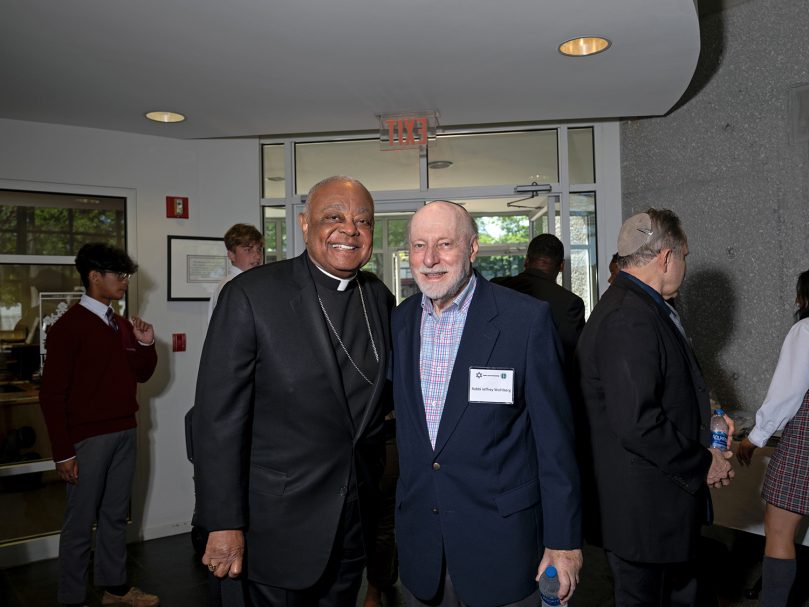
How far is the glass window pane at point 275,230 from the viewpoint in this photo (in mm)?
5094

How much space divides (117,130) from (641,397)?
4151 millimetres

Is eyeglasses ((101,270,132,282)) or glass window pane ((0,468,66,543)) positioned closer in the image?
eyeglasses ((101,270,132,282))

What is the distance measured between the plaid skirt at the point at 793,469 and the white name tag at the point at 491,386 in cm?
174

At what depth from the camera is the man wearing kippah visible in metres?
1.97

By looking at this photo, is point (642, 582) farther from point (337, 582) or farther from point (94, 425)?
point (94, 425)

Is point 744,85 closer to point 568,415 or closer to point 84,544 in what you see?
point 568,415

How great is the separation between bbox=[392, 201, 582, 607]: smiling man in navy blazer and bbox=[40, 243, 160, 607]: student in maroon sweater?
7.00 ft

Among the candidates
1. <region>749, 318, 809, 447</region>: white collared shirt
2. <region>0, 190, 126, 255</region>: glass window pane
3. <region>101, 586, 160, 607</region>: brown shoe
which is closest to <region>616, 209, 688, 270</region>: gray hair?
<region>749, 318, 809, 447</region>: white collared shirt

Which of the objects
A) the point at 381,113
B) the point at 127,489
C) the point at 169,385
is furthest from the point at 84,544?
the point at 381,113

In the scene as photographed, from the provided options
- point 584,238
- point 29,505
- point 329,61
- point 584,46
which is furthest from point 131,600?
point 584,238

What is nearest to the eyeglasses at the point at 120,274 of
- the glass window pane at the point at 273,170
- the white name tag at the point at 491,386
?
the glass window pane at the point at 273,170

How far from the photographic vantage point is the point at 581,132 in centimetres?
493

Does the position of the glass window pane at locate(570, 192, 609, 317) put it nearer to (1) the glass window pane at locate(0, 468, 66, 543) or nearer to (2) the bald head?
(2) the bald head

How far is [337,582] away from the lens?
6.41ft
